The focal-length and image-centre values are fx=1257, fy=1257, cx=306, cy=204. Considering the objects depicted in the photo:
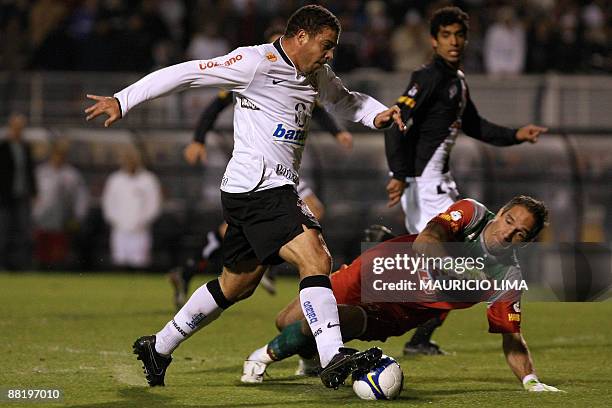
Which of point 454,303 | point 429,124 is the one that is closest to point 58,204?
point 429,124

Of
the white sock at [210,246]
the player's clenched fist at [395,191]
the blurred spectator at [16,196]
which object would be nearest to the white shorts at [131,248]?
the blurred spectator at [16,196]

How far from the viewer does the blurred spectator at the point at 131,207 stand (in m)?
16.6

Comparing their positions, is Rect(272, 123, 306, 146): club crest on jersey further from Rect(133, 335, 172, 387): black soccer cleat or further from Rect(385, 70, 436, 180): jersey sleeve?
Rect(385, 70, 436, 180): jersey sleeve

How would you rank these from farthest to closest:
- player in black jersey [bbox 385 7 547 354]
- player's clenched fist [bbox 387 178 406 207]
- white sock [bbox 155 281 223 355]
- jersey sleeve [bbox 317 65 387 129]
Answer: player in black jersey [bbox 385 7 547 354] → player's clenched fist [bbox 387 178 406 207] → jersey sleeve [bbox 317 65 387 129] → white sock [bbox 155 281 223 355]

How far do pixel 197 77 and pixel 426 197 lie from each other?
2891 millimetres

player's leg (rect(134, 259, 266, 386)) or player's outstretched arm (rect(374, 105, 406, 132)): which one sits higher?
player's outstretched arm (rect(374, 105, 406, 132))

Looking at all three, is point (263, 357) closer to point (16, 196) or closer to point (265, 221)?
point (265, 221)

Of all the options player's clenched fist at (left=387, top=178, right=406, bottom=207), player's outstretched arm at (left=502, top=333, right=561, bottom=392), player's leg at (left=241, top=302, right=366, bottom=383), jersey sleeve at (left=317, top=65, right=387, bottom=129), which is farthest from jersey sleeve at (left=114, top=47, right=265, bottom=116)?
player's clenched fist at (left=387, top=178, right=406, bottom=207)

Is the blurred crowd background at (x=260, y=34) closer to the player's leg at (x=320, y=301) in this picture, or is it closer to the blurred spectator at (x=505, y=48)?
the blurred spectator at (x=505, y=48)

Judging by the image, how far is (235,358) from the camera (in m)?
8.77

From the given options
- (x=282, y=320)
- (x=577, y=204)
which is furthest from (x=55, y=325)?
(x=577, y=204)

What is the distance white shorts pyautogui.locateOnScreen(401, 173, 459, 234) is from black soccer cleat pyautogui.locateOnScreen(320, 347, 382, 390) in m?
2.87

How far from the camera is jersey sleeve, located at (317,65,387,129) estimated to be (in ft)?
24.0

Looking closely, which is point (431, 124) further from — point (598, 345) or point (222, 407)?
point (222, 407)
